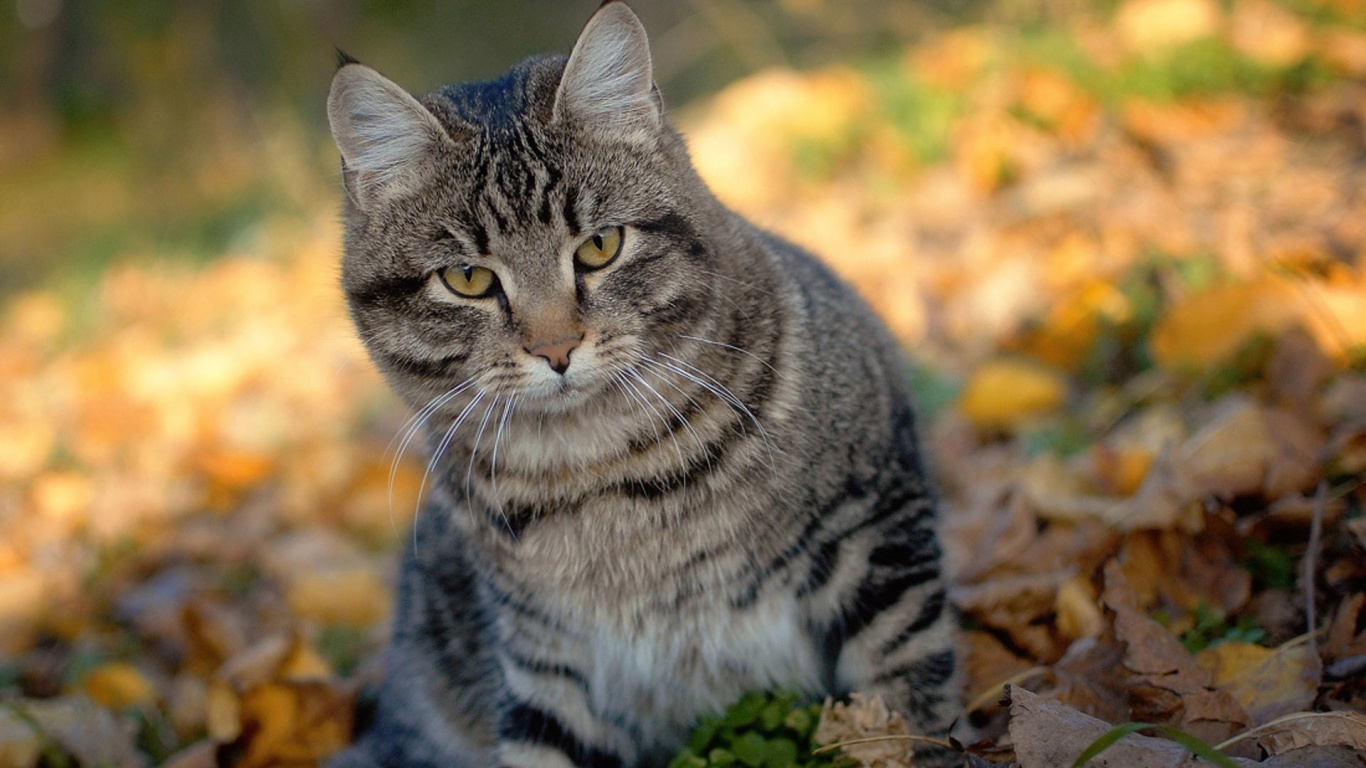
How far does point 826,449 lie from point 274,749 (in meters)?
1.36

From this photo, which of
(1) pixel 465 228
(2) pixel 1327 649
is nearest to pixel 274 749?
(1) pixel 465 228

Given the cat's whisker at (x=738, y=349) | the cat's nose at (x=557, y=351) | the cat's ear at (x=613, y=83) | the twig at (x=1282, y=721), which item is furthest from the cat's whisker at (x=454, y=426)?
the twig at (x=1282, y=721)

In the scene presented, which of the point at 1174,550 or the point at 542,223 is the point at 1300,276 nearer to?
the point at 1174,550

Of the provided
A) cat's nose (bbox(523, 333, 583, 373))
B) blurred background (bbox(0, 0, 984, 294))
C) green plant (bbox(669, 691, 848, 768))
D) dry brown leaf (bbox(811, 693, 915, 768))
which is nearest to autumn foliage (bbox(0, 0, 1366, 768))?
dry brown leaf (bbox(811, 693, 915, 768))

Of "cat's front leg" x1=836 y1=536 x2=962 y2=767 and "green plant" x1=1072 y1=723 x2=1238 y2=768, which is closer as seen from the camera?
"green plant" x1=1072 y1=723 x2=1238 y2=768

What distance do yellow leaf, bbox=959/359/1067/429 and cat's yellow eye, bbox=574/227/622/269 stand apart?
155 cm

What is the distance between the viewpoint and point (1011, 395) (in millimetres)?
3037

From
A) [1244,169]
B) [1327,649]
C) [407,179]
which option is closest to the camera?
[1327,649]

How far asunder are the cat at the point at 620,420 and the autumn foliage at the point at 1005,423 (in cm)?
28

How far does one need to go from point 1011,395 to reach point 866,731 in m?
1.54

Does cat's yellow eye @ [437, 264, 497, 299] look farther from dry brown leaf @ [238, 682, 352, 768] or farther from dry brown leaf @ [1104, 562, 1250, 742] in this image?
A: dry brown leaf @ [1104, 562, 1250, 742]

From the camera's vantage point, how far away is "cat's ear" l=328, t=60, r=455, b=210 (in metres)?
1.91

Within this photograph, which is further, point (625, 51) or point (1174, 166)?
point (1174, 166)

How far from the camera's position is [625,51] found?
195 centimetres
